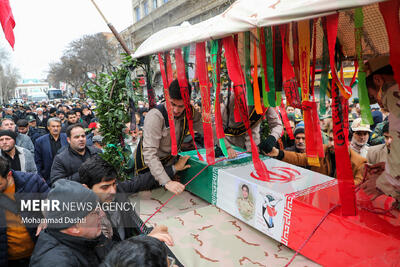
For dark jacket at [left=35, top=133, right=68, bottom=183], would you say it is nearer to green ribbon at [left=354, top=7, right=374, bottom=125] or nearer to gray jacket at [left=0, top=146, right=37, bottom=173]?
gray jacket at [left=0, top=146, right=37, bottom=173]

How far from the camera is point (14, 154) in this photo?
335 centimetres

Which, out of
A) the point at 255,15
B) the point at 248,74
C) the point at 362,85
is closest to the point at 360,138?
the point at 248,74

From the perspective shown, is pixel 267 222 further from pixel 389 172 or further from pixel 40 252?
pixel 40 252

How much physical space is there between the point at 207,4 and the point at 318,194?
50.3ft

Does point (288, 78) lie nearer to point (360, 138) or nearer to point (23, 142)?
point (360, 138)

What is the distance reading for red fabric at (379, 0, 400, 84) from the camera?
1.04m

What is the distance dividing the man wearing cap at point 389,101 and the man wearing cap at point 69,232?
157 cm

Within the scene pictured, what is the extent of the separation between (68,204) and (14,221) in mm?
899

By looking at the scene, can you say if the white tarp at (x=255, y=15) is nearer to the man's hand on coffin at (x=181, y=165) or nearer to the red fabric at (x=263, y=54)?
the red fabric at (x=263, y=54)

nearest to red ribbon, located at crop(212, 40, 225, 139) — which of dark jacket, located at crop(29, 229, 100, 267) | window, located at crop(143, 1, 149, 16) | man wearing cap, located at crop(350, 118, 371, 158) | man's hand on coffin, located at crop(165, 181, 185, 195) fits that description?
man's hand on coffin, located at crop(165, 181, 185, 195)

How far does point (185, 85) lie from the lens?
2209 millimetres

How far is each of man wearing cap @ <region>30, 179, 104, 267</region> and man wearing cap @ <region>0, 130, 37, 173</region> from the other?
2.35m

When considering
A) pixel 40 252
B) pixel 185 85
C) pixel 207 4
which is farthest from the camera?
pixel 207 4

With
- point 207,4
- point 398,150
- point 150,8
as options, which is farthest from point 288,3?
point 150,8
